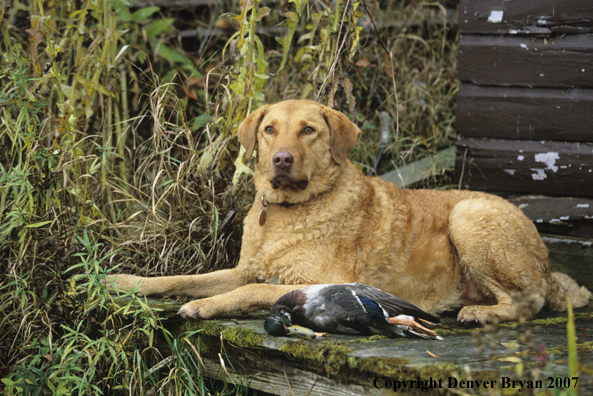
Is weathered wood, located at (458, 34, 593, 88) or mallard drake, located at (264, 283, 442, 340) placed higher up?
weathered wood, located at (458, 34, 593, 88)

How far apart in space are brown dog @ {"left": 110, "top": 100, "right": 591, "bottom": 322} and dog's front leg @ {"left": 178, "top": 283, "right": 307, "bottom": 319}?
0.78ft

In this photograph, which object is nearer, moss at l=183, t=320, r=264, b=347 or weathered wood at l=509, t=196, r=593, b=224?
moss at l=183, t=320, r=264, b=347

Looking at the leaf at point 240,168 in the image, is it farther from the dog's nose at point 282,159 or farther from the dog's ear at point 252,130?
the dog's nose at point 282,159

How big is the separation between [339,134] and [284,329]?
141 cm

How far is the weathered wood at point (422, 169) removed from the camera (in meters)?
5.04

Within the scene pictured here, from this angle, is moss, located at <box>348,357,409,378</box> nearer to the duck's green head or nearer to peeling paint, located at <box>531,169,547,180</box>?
the duck's green head

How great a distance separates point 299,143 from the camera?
332 cm

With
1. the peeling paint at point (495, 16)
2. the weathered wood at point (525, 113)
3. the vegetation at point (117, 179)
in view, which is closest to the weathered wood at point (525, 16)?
the peeling paint at point (495, 16)

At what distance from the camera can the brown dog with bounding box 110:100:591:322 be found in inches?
129

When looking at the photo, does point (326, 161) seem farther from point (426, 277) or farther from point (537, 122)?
point (537, 122)

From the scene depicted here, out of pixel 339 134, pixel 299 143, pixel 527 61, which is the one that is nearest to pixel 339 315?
pixel 299 143

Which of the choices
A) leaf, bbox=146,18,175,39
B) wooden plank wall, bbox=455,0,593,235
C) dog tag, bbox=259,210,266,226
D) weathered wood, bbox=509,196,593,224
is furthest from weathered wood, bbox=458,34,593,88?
leaf, bbox=146,18,175,39

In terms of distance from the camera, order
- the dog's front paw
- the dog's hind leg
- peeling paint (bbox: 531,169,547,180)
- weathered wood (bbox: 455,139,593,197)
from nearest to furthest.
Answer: the dog's front paw < the dog's hind leg < weathered wood (bbox: 455,139,593,197) < peeling paint (bbox: 531,169,547,180)

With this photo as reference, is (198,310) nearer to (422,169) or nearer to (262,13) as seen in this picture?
(262,13)
